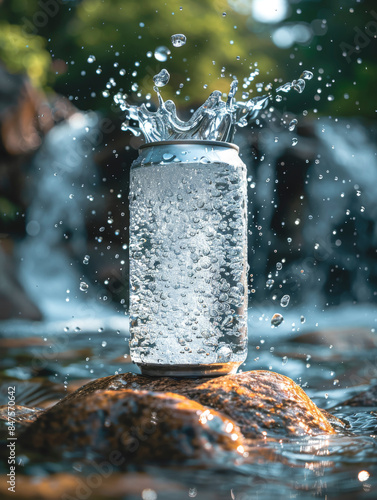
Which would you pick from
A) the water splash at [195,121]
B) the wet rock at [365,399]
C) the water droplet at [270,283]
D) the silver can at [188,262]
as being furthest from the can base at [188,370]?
the water droplet at [270,283]

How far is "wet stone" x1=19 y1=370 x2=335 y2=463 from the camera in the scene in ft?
6.80

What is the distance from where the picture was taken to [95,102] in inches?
714

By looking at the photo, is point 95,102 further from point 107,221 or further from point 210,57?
point 107,221

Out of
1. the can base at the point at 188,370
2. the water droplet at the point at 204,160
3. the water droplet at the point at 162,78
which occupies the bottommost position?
the can base at the point at 188,370

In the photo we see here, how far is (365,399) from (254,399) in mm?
1606

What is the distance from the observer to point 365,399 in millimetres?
3895

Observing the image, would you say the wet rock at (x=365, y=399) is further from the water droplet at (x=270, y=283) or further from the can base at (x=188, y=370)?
the water droplet at (x=270, y=283)

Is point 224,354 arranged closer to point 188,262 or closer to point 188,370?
point 188,370

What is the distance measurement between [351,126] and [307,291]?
2.88m

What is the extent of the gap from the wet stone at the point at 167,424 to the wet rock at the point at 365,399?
1369 mm

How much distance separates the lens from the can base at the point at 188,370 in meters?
2.66

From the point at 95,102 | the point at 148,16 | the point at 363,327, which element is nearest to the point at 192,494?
the point at 363,327

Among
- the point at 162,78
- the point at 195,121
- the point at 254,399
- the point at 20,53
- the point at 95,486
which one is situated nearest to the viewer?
the point at 95,486

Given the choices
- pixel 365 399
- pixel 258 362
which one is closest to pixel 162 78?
pixel 365 399
